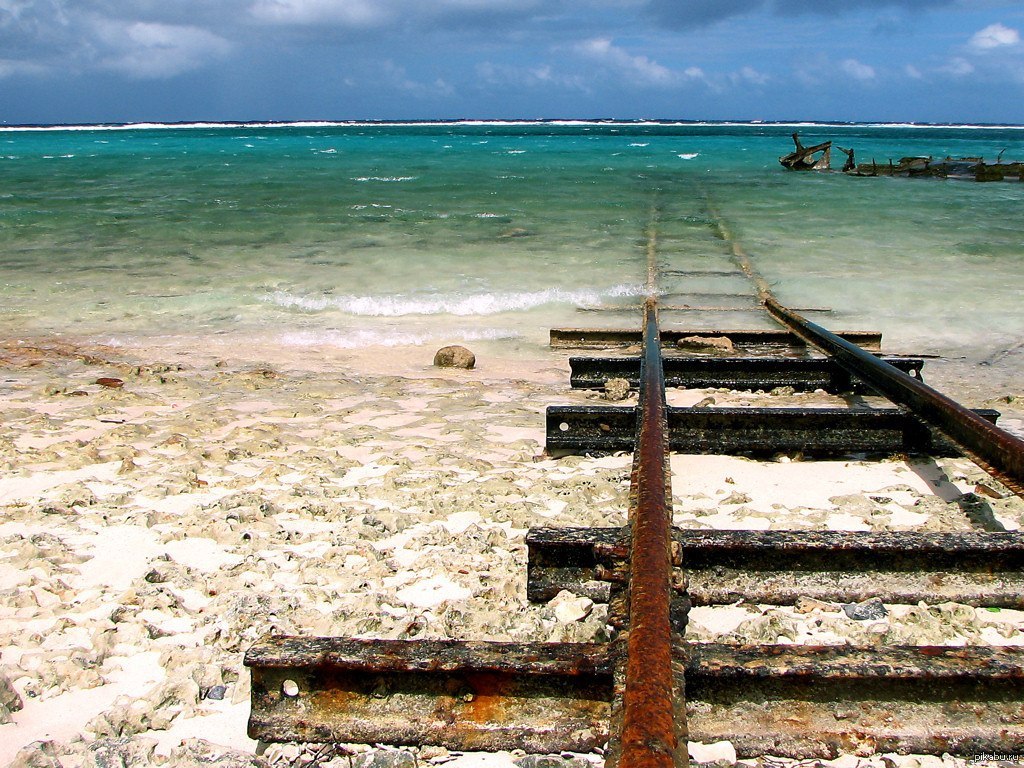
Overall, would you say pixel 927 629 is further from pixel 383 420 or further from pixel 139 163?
pixel 139 163

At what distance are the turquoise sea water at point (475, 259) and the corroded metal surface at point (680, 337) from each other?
77cm

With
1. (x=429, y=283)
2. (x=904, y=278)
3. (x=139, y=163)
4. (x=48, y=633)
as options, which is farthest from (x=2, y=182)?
(x=48, y=633)

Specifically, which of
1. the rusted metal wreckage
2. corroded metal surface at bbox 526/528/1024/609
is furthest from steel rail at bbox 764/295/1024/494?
the rusted metal wreckage

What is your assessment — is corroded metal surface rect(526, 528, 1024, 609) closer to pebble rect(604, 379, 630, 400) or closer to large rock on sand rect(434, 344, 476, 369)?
pebble rect(604, 379, 630, 400)

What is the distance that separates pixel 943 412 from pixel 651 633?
8.70 ft

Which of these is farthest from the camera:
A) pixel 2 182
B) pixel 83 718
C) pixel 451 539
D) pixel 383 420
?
pixel 2 182

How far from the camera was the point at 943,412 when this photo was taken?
387 cm

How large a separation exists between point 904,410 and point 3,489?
4.45 metres

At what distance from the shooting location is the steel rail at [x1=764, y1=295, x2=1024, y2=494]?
3203 mm

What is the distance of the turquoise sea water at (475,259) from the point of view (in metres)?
9.18

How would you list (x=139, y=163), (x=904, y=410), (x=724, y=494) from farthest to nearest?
1. (x=139, y=163)
2. (x=904, y=410)
3. (x=724, y=494)

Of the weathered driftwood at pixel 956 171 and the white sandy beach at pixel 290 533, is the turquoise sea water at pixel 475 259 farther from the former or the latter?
the weathered driftwood at pixel 956 171

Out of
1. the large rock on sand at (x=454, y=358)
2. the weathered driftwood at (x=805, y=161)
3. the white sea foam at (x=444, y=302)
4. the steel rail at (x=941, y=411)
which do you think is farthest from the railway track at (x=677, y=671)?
the weathered driftwood at (x=805, y=161)

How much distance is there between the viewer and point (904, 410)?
4.37 meters
